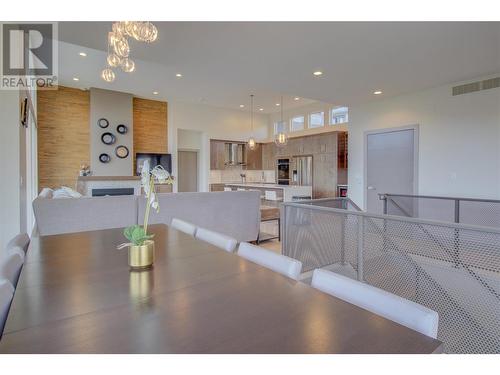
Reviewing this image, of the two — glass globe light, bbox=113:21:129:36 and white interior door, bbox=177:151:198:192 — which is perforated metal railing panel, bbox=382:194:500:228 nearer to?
glass globe light, bbox=113:21:129:36

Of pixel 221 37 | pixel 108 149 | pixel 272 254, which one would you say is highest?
pixel 221 37

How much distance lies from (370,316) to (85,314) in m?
0.92

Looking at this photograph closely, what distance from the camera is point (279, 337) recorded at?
2.64 ft

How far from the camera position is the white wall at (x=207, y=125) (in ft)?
29.6

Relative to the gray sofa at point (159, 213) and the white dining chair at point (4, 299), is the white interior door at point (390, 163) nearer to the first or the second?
the gray sofa at point (159, 213)

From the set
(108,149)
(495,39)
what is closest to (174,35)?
(495,39)

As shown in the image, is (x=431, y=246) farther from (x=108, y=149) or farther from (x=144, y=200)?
(x=108, y=149)

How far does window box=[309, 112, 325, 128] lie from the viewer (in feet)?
28.8

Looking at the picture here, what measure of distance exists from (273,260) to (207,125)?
28.2 ft

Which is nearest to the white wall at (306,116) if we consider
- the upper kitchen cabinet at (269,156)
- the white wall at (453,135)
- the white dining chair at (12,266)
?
the upper kitchen cabinet at (269,156)

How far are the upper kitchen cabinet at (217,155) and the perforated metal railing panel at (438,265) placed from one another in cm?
711

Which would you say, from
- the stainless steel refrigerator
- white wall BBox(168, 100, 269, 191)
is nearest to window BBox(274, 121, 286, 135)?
white wall BBox(168, 100, 269, 191)

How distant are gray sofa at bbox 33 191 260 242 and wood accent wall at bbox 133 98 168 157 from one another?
514 centimetres

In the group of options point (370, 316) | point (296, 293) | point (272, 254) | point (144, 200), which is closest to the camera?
point (370, 316)
